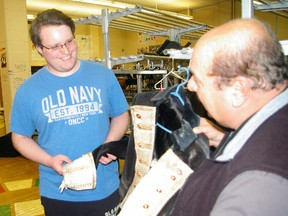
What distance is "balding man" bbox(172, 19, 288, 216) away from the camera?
19.4 inches

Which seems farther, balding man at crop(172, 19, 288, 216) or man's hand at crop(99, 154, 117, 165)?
man's hand at crop(99, 154, 117, 165)

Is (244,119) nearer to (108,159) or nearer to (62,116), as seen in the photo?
(108,159)

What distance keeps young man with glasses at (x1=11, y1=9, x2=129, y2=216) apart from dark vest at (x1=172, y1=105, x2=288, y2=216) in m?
0.64

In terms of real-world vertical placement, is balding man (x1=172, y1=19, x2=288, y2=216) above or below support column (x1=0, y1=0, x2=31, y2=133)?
below

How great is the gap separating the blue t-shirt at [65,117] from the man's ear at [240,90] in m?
0.78

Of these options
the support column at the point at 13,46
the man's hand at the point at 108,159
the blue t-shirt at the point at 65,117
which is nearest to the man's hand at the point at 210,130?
the man's hand at the point at 108,159

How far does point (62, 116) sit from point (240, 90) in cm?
84

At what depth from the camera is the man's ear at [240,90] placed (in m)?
0.60

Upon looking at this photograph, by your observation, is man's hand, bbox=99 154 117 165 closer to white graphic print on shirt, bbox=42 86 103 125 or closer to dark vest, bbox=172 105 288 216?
white graphic print on shirt, bbox=42 86 103 125

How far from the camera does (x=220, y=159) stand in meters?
0.59

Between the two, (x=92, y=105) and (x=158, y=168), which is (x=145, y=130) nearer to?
(x=158, y=168)

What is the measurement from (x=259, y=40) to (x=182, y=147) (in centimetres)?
35

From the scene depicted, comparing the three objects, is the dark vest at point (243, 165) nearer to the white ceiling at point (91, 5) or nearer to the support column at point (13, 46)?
the support column at point (13, 46)

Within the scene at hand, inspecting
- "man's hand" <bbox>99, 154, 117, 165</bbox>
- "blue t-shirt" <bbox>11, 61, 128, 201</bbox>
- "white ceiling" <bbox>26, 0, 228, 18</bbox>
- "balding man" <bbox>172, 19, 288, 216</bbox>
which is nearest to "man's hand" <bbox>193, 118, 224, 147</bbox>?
"balding man" <bbox>172, 19, 288, 216</bbox>
